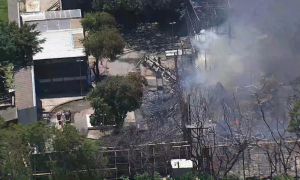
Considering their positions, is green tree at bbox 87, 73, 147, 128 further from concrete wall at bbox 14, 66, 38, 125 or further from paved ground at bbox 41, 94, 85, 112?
paved ground at bbox 41, 94, 85, 112

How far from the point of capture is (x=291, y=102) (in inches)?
896

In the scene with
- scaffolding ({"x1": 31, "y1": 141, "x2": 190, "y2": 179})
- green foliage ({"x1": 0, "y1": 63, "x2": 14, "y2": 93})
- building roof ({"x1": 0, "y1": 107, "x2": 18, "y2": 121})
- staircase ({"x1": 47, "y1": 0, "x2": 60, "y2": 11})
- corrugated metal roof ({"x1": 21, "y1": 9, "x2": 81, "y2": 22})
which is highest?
staircase ({"x1": 47, "y1": 0, "x2": 60, "y2": 11})

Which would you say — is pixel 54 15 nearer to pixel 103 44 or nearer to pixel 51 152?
pixel 103 44

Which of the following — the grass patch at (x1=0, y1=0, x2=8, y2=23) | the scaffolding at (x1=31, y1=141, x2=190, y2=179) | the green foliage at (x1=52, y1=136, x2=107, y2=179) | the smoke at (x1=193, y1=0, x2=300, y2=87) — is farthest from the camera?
the grass patch at (x1=0, y1=0, x2=8, y2=23)

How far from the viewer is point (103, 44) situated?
26.0 meters

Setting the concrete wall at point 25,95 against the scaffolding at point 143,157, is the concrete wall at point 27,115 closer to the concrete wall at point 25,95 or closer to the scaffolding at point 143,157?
the concrete wall at point 25,95

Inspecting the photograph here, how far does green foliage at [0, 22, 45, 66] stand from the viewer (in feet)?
85.1

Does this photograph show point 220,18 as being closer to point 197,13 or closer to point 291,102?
point 197,13

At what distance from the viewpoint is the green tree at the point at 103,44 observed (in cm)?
2586

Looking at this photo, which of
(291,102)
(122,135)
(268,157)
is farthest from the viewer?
(291,102)

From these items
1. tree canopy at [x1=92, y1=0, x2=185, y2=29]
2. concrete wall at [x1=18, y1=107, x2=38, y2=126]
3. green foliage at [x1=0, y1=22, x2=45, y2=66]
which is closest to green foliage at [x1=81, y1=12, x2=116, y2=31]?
green foliage at [x1=0, y1=22, x2=45, y2=66]

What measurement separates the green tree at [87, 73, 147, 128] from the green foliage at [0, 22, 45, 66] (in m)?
5.33

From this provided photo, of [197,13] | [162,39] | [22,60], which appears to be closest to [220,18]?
[197,13]

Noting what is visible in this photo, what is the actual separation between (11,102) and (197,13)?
10278mm
